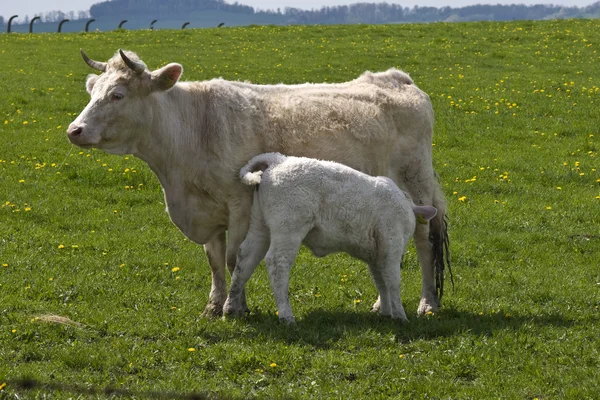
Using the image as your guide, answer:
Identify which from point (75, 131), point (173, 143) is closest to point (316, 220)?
point (173, 143)

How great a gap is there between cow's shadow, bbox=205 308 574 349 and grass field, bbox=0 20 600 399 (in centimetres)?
3

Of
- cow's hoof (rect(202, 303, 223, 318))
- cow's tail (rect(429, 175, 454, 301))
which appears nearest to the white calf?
cow's hoof (rect(202, 303, 223, 318))

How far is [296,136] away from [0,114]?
14.1m

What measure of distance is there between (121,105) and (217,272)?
2089mm

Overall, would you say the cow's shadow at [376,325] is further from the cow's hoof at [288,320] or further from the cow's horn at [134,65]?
the cow's horn at [134,65]

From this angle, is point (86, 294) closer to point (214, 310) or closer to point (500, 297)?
point (214, 310)

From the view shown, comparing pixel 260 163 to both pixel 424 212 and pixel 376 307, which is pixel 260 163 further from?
pixel 376 307

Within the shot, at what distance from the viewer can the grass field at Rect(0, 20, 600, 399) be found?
24.6ft

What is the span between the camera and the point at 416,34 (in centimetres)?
3700

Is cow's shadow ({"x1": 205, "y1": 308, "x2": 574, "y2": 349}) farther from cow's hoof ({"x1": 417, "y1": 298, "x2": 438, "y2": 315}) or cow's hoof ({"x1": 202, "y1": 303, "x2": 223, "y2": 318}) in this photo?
cow's hoof ({"x1": 202, "y1": 303, "x2": 223, "y2": 318})

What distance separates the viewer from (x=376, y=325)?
8734 millimetres

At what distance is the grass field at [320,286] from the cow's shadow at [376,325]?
3cm

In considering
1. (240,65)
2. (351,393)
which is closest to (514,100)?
(240,65)

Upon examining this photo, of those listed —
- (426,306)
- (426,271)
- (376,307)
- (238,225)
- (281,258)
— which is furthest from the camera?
(426,271)
